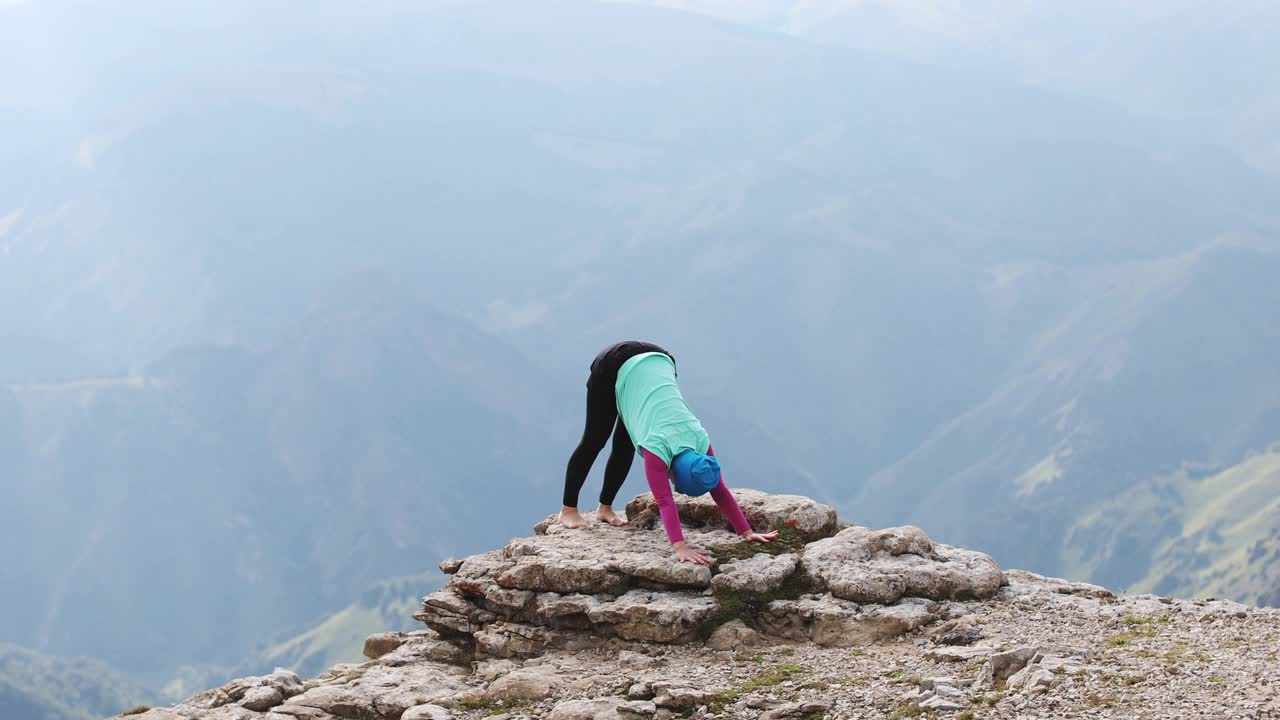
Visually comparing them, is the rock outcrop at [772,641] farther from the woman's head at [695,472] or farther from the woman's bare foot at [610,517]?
the woman's head at [695,472]

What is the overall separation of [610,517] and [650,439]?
3.05 metres

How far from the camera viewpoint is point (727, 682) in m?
13.3

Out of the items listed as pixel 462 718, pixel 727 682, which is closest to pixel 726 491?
pixel 727 682

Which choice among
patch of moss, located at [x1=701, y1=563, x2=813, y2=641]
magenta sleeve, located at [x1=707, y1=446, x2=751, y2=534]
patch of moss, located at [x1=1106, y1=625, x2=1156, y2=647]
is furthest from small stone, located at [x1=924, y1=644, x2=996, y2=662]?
magenta sleeve, located at [x1=707, y1=446, x2=751, y2=534]

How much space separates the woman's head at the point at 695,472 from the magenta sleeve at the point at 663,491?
190 mm

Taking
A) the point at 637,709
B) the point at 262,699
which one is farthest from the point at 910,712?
the point at 262,699

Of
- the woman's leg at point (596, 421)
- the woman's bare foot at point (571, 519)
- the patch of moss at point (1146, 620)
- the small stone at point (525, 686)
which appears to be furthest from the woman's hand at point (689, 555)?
the patch of moss at point (1146, 620)

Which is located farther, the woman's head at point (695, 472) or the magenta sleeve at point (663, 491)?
the magenta sleeve at point (663, 491)

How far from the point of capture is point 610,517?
58.3 ft

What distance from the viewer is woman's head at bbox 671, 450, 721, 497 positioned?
14.9 meters

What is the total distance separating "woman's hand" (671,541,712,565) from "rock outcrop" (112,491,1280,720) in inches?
5.6

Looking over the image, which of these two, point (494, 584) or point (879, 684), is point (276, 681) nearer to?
point (494, 584)

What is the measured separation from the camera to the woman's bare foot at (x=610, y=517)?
58.0 feet

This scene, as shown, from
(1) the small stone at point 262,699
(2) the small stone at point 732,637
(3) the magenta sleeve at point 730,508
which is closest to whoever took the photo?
(2) the small stone at point 732,637
